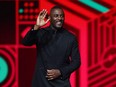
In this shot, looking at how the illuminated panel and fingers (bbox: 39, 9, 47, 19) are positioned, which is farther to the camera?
the illuminated panel

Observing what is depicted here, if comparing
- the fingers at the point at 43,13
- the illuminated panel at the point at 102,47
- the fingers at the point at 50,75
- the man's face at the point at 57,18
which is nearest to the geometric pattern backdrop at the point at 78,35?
the illuminated panel at the point at 102,47

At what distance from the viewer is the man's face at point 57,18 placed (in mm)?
3354

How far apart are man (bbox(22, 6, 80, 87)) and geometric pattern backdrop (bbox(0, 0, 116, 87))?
5.45ft

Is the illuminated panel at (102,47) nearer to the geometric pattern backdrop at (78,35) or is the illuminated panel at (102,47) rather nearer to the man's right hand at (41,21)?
the geometric pattern backdrop at (78,35)

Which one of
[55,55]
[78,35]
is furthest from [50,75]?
[78,35]

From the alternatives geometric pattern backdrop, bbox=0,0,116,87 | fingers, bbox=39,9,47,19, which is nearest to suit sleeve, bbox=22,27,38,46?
fingers, bbox=39,9,47,19

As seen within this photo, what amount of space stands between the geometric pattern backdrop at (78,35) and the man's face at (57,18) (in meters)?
1.62

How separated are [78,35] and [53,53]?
5.83 feet

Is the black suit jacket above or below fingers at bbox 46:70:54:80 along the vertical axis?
above

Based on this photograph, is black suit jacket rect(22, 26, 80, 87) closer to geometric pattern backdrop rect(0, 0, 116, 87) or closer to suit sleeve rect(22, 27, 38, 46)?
suit sleeve rect(22, 27, 38, 46)

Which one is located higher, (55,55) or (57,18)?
(57,18)

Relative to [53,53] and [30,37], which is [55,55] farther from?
[30,37]

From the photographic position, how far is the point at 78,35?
5.02 meters

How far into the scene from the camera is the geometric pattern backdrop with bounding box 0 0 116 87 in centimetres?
499
